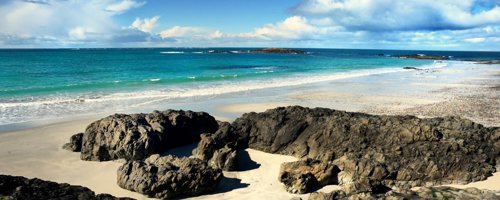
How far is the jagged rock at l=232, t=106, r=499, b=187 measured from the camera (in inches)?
527

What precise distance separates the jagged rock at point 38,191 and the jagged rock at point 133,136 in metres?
6.20

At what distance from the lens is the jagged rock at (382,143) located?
13391 millimetres

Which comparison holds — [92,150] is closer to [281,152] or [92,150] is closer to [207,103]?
[281,152]

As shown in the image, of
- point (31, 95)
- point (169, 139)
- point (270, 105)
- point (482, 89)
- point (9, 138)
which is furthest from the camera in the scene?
point (482, 89)

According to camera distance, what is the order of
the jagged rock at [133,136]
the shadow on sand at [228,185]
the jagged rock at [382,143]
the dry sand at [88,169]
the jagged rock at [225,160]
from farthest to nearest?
the jagged rock at [133,136] → the jagged rock at [225,160] → the jagged rock at [382,143] → the shadow on sand at [228,185] → the dry sand at [88,169]

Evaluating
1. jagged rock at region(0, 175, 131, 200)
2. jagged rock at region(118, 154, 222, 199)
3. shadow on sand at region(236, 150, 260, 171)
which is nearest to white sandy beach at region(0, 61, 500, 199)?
shadow on sand at region(236, 150, 260, 171)

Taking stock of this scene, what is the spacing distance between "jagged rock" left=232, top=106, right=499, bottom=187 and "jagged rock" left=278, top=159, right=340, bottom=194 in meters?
0.44

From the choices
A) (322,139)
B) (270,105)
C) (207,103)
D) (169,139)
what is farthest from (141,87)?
(322,139)

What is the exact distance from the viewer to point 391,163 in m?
13.9

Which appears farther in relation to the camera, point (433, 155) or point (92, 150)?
point (92, 150)

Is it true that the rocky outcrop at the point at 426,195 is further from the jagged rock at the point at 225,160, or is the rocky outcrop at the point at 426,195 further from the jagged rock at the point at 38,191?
the jagged rock at the point at 38,191

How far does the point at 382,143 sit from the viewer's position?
49.6 ft

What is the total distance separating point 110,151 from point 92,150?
27.6 inches

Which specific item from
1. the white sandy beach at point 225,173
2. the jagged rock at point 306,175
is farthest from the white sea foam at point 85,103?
the jagged rock at point 306,175
